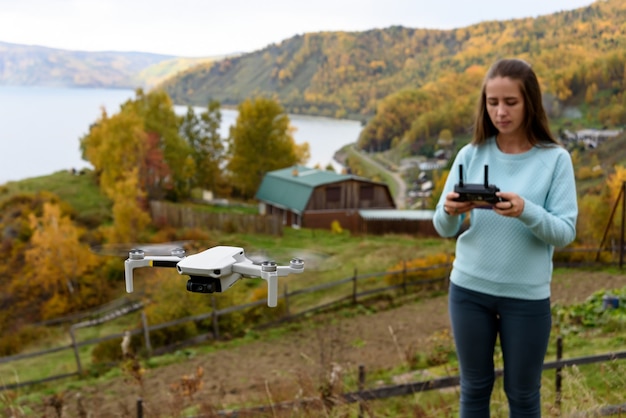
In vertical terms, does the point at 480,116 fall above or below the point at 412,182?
above

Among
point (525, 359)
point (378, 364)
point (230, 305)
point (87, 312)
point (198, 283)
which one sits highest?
point (198, 283)

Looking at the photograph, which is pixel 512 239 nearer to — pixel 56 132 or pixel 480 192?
pixel 480 192

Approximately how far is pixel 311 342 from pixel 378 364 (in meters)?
2.13

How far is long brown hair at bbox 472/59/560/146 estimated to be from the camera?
1.63 m

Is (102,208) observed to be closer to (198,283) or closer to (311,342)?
(311,342)

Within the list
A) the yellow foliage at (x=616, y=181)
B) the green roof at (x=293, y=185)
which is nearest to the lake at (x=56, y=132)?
the green roof at (x=293, y=185)

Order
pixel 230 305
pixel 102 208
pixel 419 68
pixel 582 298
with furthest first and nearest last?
pixel 419 68 < pixel 102 208 < pixel 230 305 < pixel 582 298

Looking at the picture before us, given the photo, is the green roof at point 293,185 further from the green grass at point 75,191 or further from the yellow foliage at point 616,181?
the yellow foliage at point 616,181

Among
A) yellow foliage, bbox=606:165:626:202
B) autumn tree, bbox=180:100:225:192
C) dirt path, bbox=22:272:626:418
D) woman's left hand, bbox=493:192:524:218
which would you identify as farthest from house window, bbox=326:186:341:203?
woman's left hand, bbox=493:192:524:218

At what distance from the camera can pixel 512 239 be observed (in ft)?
5.49

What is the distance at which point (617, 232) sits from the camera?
38.1 feet

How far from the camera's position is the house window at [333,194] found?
72.4 feet

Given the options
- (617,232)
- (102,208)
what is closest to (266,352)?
(617,232)

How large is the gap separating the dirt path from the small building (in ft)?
37.4
